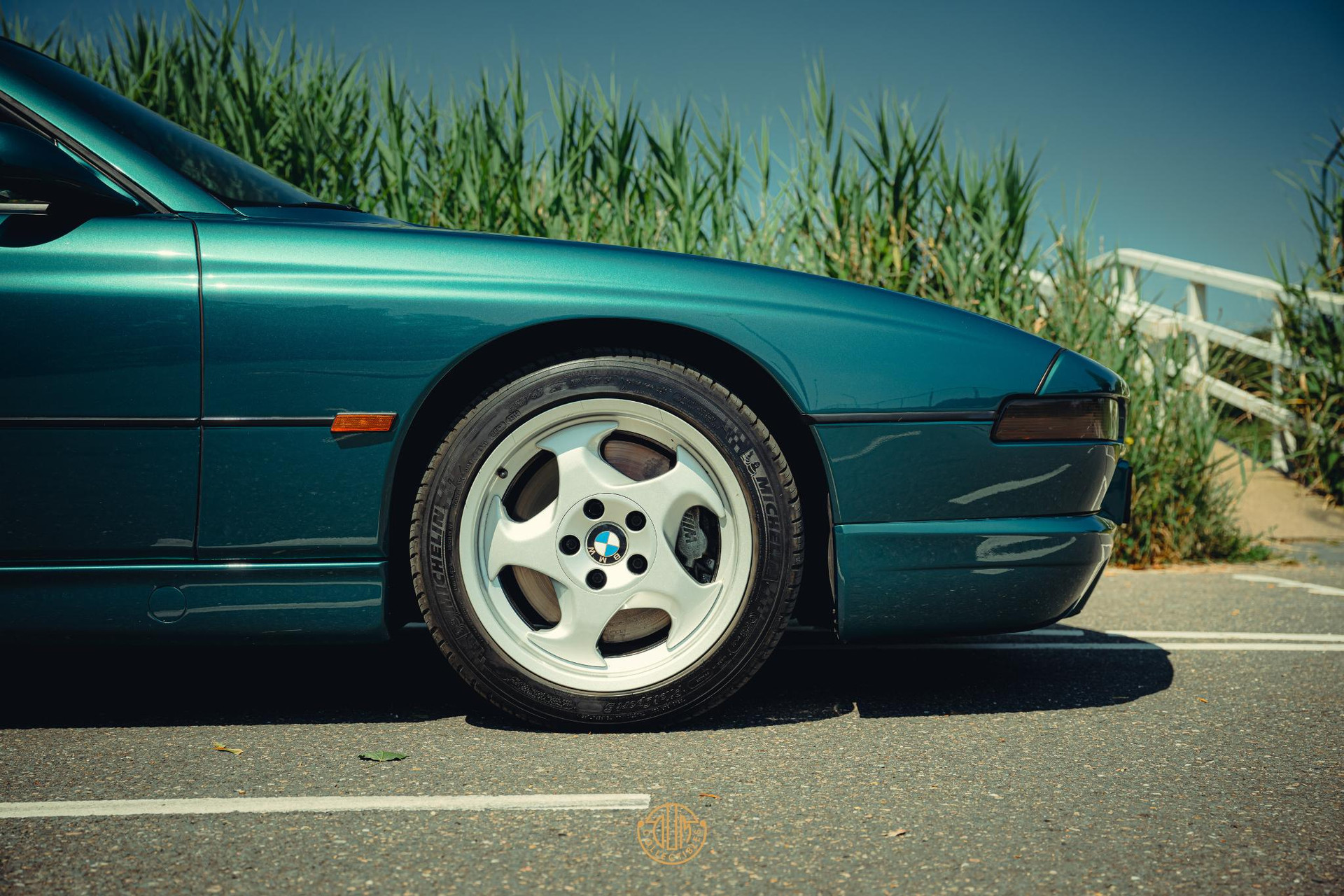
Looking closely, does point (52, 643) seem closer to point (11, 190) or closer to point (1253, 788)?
point (11, 190)

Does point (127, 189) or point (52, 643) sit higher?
point (127, 189)

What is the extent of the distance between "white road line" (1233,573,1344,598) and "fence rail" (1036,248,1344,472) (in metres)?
0.93

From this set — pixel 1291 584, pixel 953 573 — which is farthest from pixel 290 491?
pixel 1291 584

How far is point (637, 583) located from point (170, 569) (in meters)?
0.89

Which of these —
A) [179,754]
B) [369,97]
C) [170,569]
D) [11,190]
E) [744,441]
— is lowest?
[179,754]

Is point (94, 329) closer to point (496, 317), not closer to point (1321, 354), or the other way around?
point (496, 317)

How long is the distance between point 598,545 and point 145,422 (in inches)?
34.7

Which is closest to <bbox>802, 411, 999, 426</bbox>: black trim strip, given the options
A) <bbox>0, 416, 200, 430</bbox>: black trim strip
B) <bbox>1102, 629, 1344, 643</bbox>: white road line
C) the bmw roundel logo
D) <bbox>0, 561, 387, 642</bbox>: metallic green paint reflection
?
the bmw roundel logo

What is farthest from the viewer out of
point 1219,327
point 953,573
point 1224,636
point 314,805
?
point 1219,327

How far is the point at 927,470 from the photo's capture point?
6.39ft

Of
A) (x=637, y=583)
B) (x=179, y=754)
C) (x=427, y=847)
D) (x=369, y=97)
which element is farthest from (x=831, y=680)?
(x=369, y=97)

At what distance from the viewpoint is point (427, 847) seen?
57.1 inches

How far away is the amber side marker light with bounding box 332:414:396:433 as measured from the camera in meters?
1.86

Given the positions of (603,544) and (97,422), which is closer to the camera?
(97,422)
